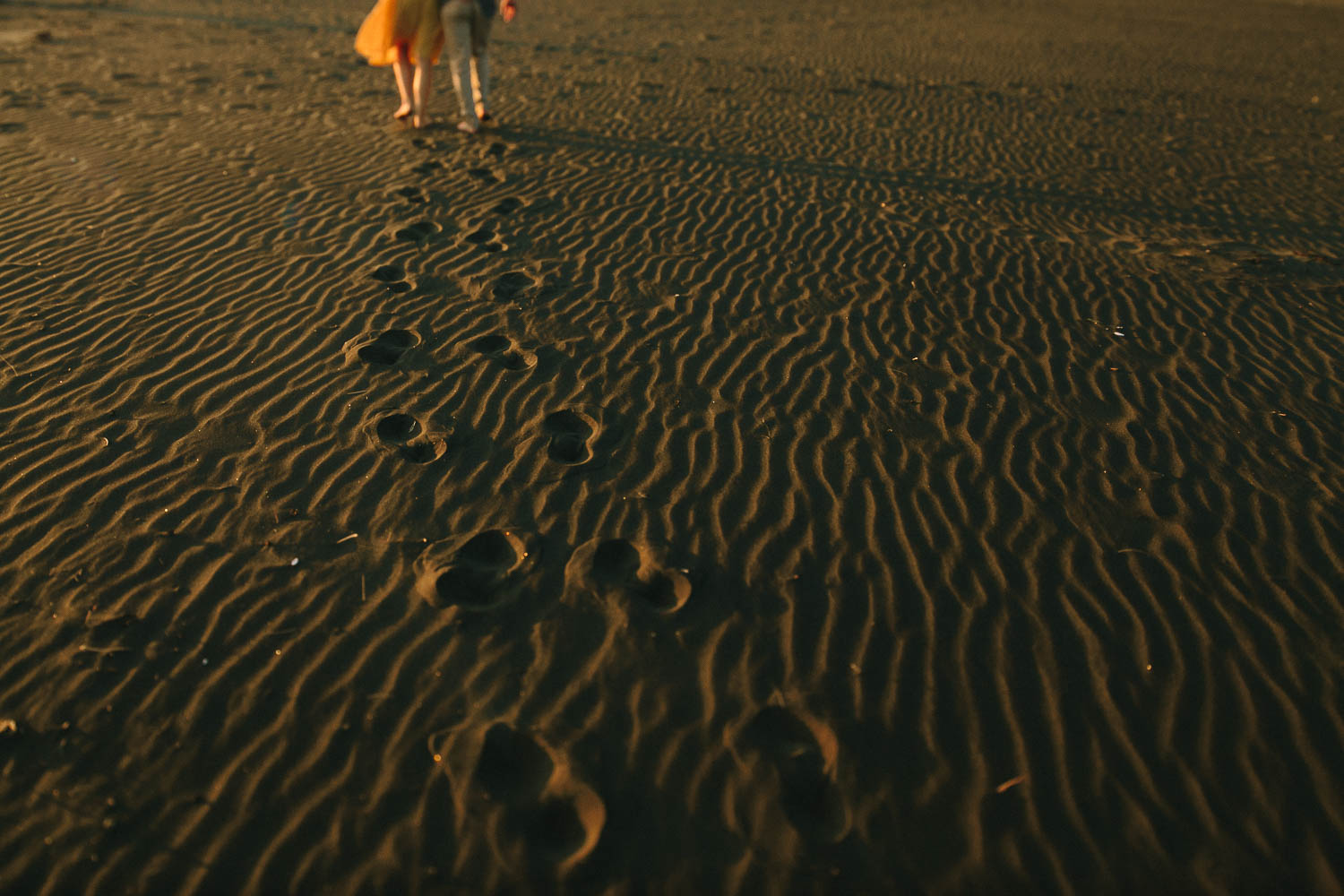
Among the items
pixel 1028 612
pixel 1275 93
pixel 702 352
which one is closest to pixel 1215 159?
pixel 1275 93

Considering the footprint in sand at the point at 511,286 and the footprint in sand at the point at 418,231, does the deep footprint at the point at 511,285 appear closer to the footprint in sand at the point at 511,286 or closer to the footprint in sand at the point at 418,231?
the footprint in sand at the point at 511,286

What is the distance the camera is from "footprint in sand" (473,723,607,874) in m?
2.56

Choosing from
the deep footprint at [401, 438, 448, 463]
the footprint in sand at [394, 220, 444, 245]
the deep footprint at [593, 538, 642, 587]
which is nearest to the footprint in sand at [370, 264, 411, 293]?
the footprint in sand at [394, 220, 444, 245]

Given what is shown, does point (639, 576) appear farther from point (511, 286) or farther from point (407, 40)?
point (407, 40)

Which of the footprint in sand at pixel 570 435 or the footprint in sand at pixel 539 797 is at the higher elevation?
the footprint in sand at pixel 570 435

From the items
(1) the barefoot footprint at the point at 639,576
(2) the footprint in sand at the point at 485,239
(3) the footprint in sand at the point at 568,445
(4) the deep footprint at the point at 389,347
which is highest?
(2) the footprint in sand at the point at 485,239

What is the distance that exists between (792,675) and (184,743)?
7.43 feet

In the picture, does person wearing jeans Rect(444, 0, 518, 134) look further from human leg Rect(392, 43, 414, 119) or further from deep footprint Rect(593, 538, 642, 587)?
deep footprint Rect(593, 538, 642, 587)

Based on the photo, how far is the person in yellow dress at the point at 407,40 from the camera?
812cm

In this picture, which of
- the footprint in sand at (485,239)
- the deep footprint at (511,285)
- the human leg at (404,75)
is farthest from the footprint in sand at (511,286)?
the human leg at (404,75)

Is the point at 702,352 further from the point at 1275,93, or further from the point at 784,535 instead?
the point at 1275,93

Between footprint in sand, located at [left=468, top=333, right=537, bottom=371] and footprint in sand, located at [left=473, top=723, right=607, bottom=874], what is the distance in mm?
2526

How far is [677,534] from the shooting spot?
3.70m

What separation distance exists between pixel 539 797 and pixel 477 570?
3.68 ft
